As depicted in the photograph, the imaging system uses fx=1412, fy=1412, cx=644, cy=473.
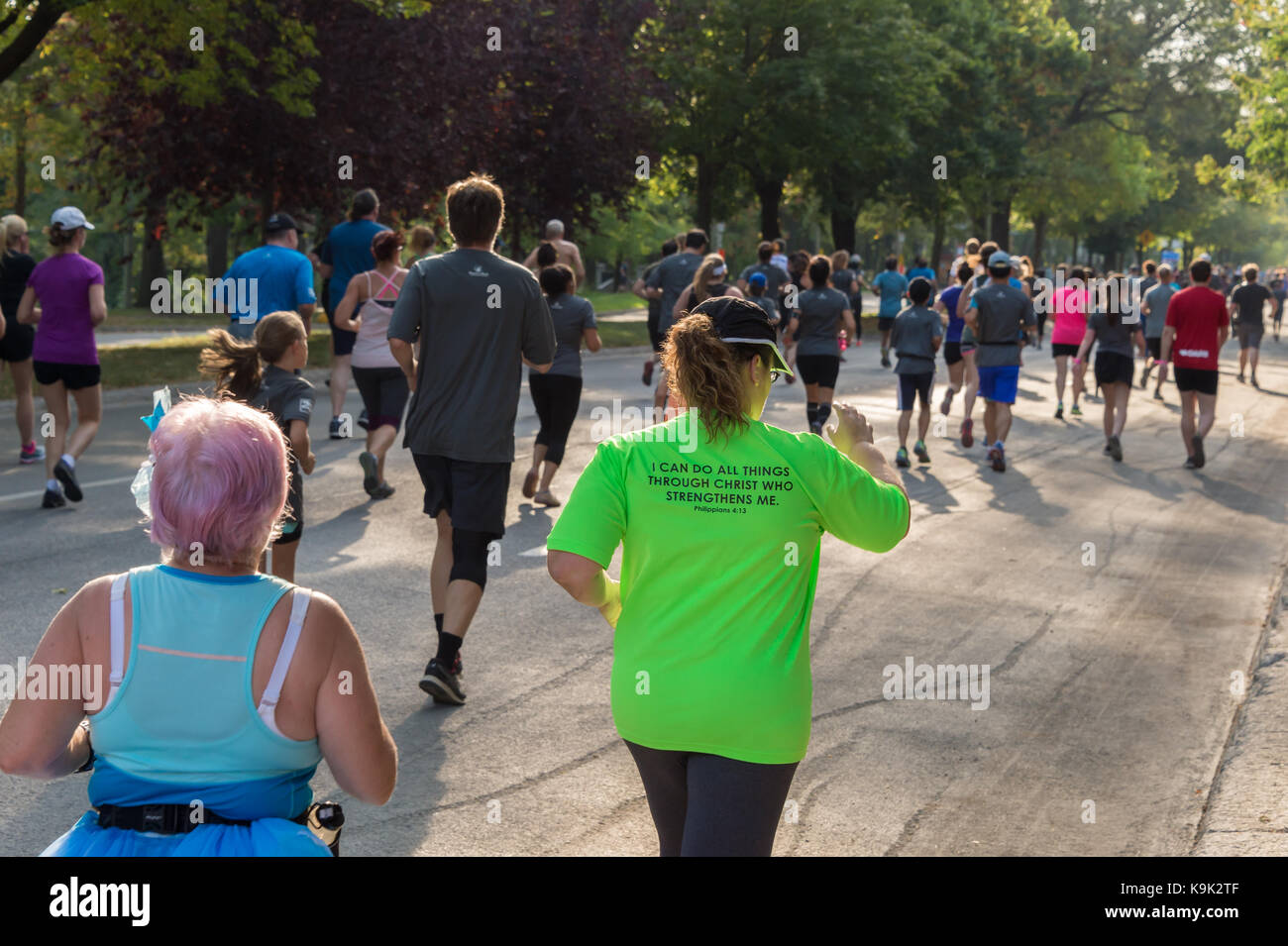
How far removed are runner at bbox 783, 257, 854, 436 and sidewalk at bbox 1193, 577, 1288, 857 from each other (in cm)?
705

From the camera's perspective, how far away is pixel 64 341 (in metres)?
9.78

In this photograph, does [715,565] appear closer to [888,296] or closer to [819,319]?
[819,319]

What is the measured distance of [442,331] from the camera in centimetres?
592

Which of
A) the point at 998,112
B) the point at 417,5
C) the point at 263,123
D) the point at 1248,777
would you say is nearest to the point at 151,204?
the point at 263,123

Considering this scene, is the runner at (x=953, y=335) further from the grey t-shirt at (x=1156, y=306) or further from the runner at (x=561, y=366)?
the runner at (x=561, y=366)

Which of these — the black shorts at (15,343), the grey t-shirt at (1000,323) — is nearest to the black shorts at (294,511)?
the black shorts at (15,343)

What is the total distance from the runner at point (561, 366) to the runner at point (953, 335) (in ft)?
18.7

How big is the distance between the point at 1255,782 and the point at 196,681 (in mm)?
4272

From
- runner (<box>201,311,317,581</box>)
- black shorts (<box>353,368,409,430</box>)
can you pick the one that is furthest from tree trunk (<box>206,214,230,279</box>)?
runner (<box>201,311,317,581</box>)

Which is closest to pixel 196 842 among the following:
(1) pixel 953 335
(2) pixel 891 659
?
(2) pixel 891 659

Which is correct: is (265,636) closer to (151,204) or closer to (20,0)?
(20,0)

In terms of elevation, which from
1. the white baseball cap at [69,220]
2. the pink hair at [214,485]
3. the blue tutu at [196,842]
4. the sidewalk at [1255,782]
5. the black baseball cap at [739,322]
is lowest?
the sidewalk at [1255,782]

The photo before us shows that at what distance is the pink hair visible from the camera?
7.61 feet

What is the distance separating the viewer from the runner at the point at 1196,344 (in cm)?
1350
